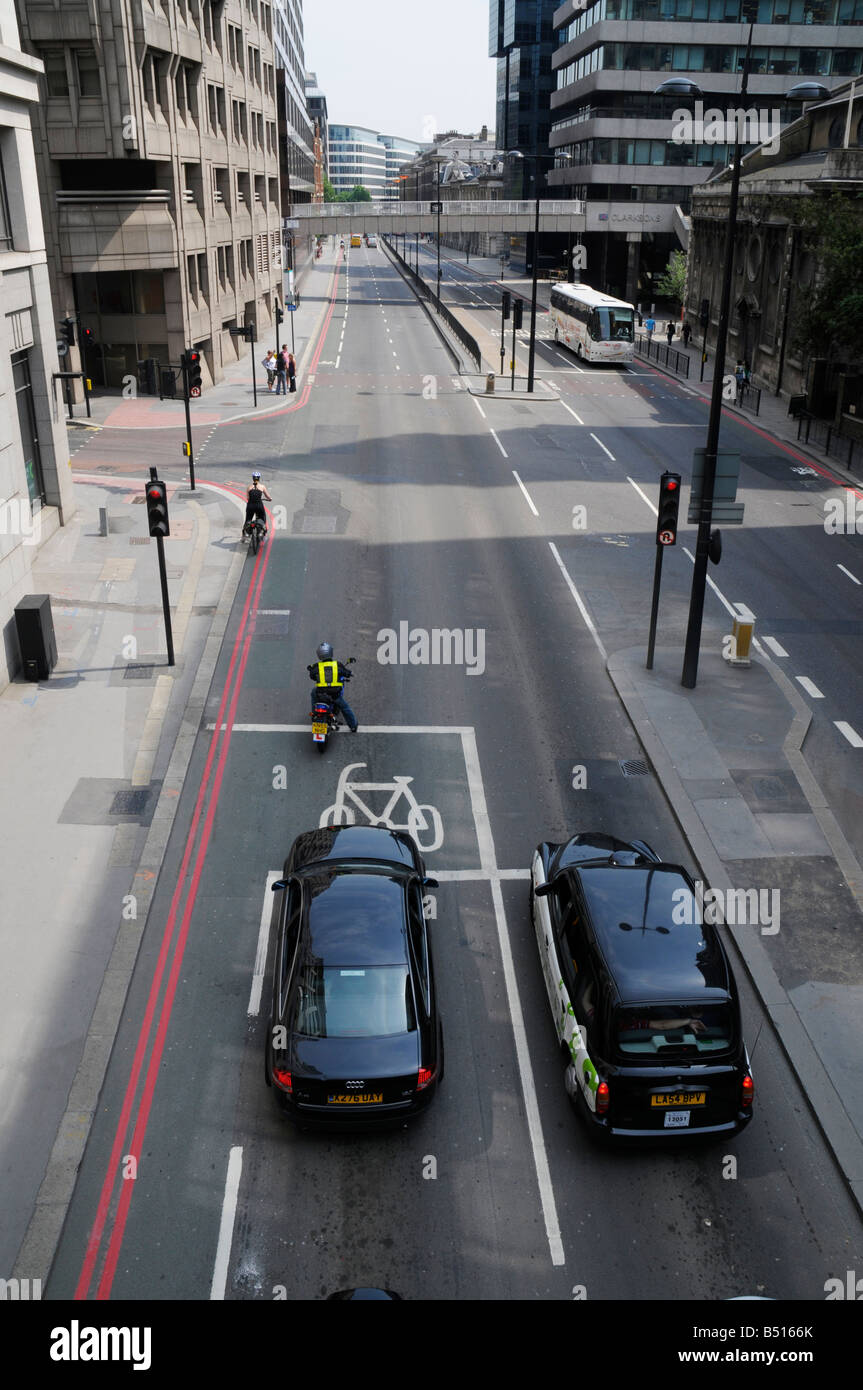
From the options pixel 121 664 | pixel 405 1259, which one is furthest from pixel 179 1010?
pixel 121 664

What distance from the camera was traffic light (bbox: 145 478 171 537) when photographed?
18.8m

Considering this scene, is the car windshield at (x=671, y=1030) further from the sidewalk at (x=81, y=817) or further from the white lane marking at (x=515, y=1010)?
the sidewalk at (x=81, y=817)

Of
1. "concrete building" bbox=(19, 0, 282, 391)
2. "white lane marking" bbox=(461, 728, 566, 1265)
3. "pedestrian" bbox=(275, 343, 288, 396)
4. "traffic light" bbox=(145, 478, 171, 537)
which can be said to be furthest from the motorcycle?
"pedestrian" bbox=(275, 343, 288, 396)

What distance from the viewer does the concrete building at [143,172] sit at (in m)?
40.6

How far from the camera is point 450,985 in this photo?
39.5 feet

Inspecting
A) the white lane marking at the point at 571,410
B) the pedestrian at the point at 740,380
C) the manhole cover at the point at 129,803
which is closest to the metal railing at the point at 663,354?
the pedestrian at the point at 740,380

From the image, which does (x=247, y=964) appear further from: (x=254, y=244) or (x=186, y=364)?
(x=254, y=244)

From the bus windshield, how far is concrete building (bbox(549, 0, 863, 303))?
104ft

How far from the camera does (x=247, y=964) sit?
1227 cm

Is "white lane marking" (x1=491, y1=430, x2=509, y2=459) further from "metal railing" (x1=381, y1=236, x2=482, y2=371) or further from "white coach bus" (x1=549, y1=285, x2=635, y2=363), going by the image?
"white coach bus" (x1=549, y1=285, x2=635, y2=363)

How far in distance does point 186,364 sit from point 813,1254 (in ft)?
82.0

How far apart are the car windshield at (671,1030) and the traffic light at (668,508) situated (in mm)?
10709

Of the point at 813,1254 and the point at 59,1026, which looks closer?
the point at 813,1254

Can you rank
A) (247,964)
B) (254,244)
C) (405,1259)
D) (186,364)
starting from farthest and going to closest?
(254,244) → (186,364) → (247,964) → (405,1259)
